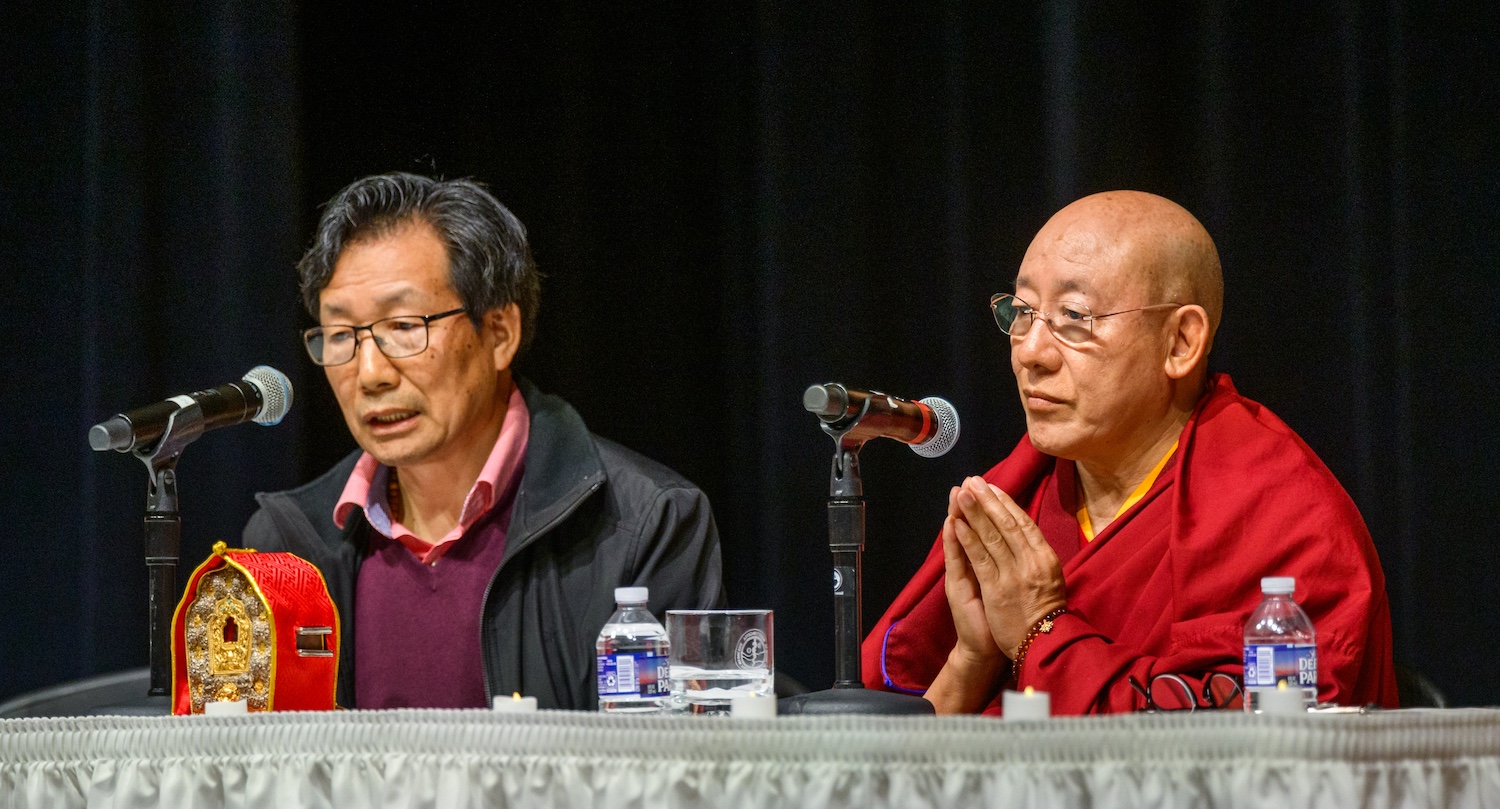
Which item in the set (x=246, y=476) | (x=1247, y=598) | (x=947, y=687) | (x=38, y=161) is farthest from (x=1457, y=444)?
(x=38, y=161)

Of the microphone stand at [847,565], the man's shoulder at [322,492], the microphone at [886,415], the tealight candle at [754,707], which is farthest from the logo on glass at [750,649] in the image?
the man's shoulder at [322,492]

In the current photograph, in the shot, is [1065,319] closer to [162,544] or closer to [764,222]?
[764,222]

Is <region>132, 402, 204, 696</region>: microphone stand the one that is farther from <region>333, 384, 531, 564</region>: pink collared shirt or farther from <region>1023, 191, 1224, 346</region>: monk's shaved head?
<region>1023, 191, 1224, 346</region>: monk's shaved head

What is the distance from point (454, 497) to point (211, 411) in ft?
2.02

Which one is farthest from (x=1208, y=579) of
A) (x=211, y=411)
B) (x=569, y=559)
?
(x=211, y=411)

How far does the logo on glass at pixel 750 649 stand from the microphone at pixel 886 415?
26 cm

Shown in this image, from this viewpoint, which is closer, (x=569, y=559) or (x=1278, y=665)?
(x=1278, y=665)

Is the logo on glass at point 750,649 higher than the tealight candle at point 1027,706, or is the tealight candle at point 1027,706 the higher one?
the tealight candle at point 1027,706

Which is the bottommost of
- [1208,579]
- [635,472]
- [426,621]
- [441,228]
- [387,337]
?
[426,621]

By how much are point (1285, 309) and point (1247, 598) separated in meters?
0.75

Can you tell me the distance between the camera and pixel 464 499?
98.0 inches

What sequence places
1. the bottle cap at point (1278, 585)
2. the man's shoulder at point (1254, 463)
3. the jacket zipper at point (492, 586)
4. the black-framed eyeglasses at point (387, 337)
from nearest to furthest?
the bottle cap at point (1278, 585)
the man's shoulder at point (1254, 463)
the jacket zipper at point (492, 586)
the black-framed eyeglasses at point (387, 337)

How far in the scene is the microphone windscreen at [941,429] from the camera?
1.93 m

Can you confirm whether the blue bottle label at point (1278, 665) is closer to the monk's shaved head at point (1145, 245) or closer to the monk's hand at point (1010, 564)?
the monk's hand at point (1010, 564)
